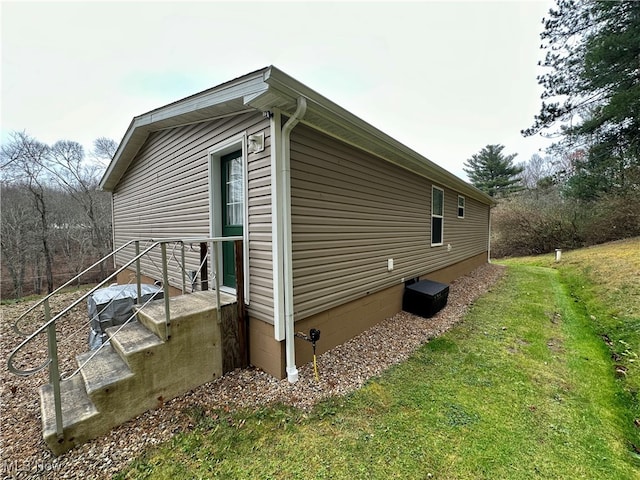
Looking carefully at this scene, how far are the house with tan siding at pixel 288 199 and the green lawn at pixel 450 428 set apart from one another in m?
0.83

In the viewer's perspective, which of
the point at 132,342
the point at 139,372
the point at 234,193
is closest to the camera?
the point at 139,372

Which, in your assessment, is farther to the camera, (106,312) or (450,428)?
(106,312)

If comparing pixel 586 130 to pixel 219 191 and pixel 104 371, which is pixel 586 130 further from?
pixel 104 371

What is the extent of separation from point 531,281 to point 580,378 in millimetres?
6282

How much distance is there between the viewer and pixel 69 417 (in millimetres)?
2221

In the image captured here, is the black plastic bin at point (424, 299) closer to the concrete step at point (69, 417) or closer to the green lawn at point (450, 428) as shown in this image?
the green lawn at point (450, 428)

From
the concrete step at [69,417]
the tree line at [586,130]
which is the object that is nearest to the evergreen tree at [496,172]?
the tree line at [586,130]

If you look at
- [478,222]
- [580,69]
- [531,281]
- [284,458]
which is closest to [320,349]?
[284,458]

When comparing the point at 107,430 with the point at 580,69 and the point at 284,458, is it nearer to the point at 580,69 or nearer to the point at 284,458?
the point at 284,458

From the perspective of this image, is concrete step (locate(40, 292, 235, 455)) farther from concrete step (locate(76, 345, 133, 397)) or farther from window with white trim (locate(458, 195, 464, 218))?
window with white trim (locate(458, 195, 464, 218))

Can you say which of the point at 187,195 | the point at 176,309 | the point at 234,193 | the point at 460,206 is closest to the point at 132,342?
the point at 176,309

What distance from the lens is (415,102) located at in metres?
13.2

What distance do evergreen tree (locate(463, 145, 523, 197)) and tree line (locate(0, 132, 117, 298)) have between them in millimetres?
30506

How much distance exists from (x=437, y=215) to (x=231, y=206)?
5.47 metres
